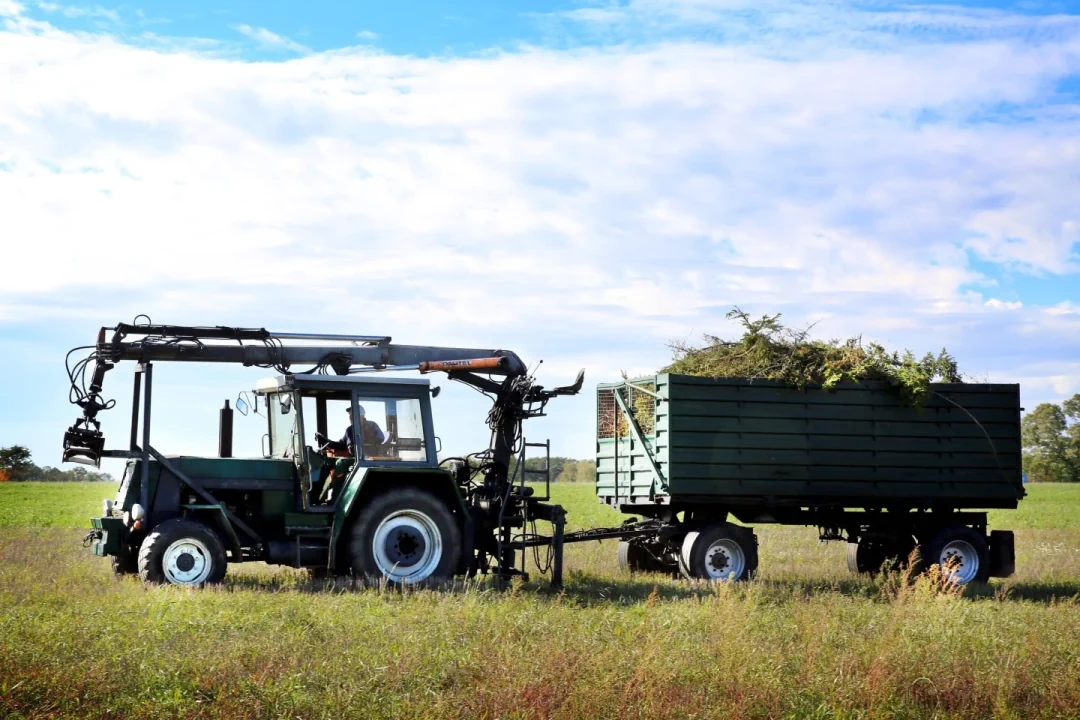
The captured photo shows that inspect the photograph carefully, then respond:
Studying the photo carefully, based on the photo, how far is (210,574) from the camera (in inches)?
497

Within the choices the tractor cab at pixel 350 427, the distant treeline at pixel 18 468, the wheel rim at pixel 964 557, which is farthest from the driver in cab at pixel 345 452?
the distant treeline at pixel 18 468

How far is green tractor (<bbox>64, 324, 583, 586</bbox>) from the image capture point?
12977 millimetres

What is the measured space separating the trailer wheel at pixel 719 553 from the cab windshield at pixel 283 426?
5.05 meters

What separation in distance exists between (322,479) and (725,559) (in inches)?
206

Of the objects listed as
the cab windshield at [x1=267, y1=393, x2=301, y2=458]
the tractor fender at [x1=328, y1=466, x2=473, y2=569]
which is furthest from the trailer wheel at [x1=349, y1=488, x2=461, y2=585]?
the cab windshield at [x1=267, y1=393, x2=301, y2=458]

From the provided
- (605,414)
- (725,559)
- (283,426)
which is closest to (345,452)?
(283,426)

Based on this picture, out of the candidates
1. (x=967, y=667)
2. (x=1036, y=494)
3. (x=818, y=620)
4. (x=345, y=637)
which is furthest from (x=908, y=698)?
(x=1036, y=494)

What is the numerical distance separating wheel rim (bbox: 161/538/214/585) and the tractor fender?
136 cm

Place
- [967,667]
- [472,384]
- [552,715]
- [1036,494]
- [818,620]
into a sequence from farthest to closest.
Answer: [1036,494], [472,384], [818,620], [967,667], [552,715]

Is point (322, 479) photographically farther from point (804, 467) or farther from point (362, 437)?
point (804, 467)

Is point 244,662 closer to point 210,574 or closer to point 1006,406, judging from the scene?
point 210,574

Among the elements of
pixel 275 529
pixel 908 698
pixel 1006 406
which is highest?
pixel 1006 406

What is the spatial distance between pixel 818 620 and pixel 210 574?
249 inches

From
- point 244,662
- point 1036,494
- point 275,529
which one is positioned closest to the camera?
point 244,662
